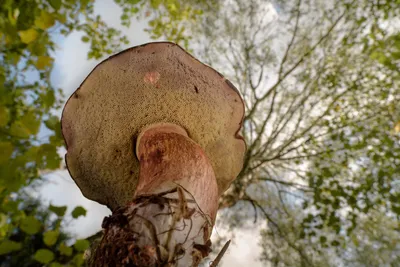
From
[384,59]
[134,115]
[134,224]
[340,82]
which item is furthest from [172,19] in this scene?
[134,224]

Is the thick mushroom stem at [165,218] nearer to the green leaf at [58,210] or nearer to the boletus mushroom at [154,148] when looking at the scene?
the boletus mushroom at [154,148]

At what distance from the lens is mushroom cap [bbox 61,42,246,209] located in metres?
1.45

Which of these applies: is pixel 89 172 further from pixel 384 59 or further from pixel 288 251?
pixel 288 251

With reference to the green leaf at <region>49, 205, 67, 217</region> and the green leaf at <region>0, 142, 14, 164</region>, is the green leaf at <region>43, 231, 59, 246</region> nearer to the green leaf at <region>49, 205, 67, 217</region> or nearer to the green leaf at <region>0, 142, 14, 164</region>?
the green leaf at <region>49, 205, 67, 217</region>

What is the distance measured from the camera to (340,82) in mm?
6297

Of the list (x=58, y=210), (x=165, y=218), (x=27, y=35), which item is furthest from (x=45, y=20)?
(x=165, y=218)

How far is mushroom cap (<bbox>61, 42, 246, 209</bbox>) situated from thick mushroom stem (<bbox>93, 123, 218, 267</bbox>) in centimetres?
31

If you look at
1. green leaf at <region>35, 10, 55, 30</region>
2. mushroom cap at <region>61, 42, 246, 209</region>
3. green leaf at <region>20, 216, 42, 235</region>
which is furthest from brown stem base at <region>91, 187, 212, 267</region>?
green leaf at <region>35, 10, 55, 30</region>

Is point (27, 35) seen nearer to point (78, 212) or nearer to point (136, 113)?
point (136, 113)

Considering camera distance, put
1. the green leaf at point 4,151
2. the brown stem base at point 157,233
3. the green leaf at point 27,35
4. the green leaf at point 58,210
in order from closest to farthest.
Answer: the brown stem base at point 157,233 < the green leaf at point 4,151 < the green leaf at point 27,35 < the green leaf at point 58,210

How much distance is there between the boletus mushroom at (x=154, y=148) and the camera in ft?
3.53

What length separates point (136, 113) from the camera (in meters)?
1.65

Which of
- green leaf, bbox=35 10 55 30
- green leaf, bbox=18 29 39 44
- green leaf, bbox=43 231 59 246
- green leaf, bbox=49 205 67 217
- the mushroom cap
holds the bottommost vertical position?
green leaf, bbox=43 231 59 246

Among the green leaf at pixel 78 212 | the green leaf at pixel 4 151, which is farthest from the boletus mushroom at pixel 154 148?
the green leaf at pixel 78 212
